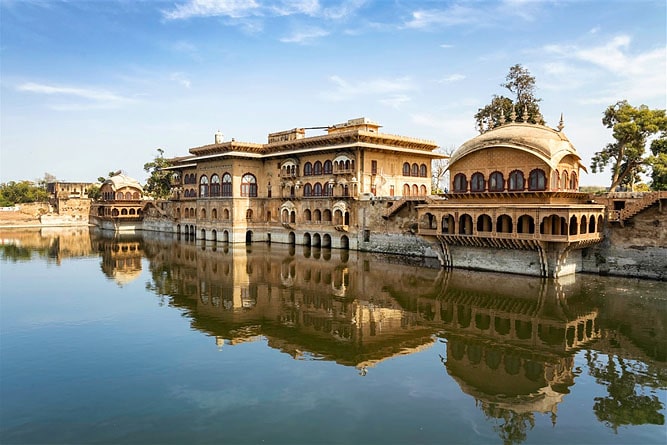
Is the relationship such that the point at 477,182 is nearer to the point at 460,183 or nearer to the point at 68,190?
the point at 460,183

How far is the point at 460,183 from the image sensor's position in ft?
97.4

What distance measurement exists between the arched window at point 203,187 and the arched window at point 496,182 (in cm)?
3102

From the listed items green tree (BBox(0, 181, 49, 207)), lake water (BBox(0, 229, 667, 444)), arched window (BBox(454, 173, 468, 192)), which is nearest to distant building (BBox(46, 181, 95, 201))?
green tree (BBox(0, 181, 49, 207))

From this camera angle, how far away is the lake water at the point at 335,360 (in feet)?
35.2

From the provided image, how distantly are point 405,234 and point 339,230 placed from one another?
6.17 m

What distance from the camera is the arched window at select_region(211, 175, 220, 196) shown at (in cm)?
4891

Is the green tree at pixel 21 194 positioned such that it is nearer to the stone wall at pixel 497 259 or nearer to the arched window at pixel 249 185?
the arched window at pixel 249 185

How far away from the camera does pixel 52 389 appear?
12547 mm

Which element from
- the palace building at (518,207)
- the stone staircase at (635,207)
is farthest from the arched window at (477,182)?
the stone staircase at (635,207)

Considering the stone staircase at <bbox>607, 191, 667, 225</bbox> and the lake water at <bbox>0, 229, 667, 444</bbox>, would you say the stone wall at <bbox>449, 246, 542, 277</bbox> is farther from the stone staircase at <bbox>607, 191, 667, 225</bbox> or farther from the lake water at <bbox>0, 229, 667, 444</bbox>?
the stone staircase at <bbox>607, 191, 667, 225</bbox>

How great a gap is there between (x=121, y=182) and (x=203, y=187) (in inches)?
873

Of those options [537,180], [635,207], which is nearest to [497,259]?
[537,180]

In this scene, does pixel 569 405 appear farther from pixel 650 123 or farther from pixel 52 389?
pixel 650 123

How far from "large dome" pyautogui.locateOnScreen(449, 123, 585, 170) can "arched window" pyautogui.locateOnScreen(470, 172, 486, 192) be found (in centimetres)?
A: 139
